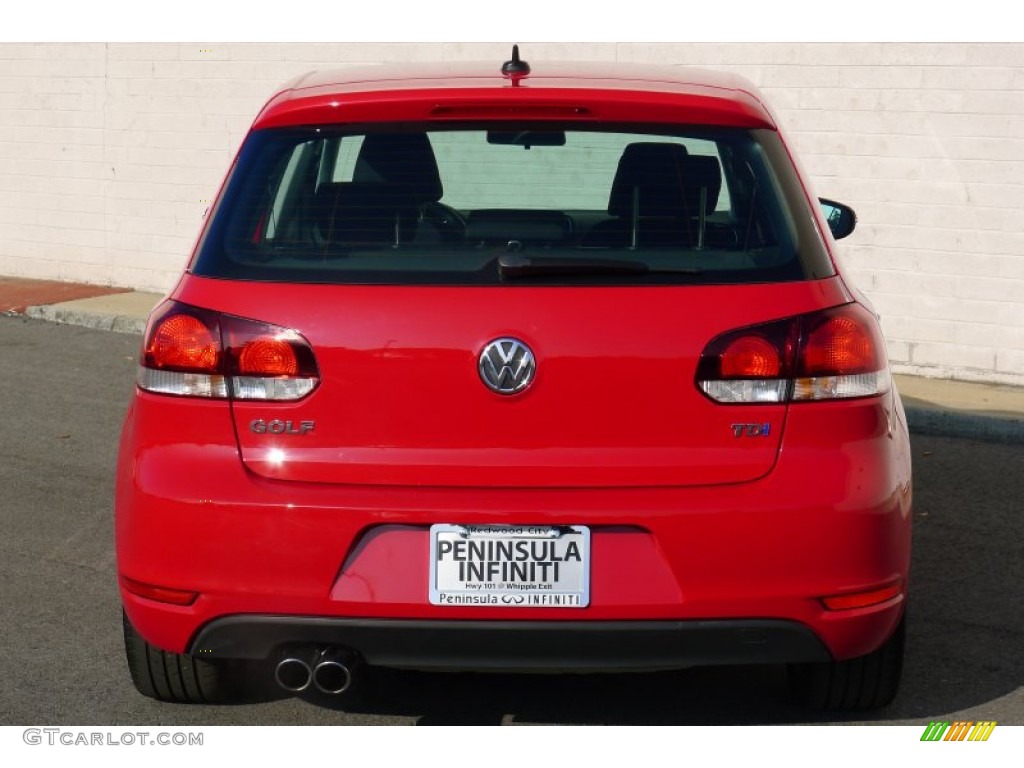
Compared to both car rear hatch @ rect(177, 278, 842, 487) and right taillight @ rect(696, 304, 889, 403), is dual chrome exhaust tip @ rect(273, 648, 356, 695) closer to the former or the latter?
car rear hatch @ rect(177, 278, 842, 487)

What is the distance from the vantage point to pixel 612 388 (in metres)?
3.74

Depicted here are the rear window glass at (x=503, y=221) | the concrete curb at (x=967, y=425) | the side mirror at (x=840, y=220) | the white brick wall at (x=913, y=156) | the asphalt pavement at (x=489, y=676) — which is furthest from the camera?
the white brick wall at (x=913, y=156)

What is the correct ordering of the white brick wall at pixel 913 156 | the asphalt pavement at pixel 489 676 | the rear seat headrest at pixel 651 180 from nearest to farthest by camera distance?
the rear seat headrest at pixel 651 180, the asphalt pavement at pixel 489 676, the white brick wall at pixel 913 156

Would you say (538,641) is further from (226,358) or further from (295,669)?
(226,358)

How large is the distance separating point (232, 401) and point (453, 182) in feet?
5.05

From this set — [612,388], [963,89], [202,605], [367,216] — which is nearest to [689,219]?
[612,388]

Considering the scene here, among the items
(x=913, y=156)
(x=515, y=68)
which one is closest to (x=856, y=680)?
(x=515, y=68)

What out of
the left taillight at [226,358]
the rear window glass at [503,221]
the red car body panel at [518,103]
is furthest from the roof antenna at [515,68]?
the left taillight at [226,358]

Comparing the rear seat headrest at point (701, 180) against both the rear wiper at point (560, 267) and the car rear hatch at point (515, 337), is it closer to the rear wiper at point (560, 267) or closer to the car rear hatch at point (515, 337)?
the car rear hatch at point (515, 337)

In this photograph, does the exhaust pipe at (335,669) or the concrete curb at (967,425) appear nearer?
the exhaust pipe at (335,669)

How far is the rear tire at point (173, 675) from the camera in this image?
173 inches

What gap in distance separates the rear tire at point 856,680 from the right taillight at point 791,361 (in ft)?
2.68

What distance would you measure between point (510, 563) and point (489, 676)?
3.73 ft

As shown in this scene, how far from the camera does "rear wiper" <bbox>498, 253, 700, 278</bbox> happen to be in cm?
378
